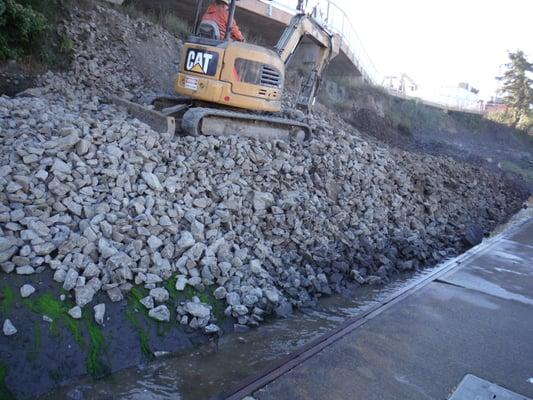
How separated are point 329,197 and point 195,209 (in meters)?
2.76

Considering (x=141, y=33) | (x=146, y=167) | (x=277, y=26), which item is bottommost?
(x=146, y=167)

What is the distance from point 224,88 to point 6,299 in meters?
4.87

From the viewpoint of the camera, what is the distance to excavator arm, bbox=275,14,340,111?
912 cm

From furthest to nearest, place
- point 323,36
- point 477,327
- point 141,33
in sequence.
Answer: point 141,33 → point 323,36 → point 477,327

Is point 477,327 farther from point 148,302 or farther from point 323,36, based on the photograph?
point 323,36

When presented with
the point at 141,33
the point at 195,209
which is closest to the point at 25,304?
the point at 195,209

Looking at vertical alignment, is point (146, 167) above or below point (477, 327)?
above

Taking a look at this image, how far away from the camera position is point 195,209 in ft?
19.4

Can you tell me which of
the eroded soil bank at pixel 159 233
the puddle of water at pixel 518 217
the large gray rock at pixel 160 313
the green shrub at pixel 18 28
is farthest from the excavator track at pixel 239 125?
the puddle of water at pixel 518 217

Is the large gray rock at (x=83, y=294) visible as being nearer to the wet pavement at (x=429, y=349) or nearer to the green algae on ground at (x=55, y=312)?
the green algae on ground at (x=55, y=312)

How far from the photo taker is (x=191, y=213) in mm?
5711

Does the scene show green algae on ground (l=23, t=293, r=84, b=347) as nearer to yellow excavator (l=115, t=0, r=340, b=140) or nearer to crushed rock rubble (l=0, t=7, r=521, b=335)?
crushed rock rubble (l=0, t=7, r=521, b=335)

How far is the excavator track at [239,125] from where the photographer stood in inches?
290

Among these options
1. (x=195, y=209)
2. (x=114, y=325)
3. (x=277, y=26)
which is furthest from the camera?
(x=277, y=26)
